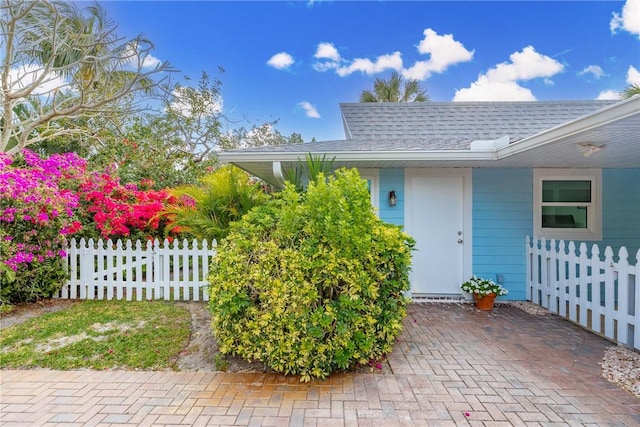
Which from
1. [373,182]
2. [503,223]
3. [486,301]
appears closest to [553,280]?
[486,301]

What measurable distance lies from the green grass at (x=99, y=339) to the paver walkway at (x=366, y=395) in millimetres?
168

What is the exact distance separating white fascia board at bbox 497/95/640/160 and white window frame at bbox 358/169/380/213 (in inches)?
71.9

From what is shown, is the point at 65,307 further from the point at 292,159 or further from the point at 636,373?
the point at 636,373

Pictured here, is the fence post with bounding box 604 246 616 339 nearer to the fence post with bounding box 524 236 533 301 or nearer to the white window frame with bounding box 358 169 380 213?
the fence post with bounding box 524 236 533 301

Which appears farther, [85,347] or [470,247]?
[470,247]

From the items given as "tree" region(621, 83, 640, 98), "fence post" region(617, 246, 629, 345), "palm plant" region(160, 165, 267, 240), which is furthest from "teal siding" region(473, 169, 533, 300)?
"tree" region(621, 83, 640, 98)

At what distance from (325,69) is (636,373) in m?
12.6

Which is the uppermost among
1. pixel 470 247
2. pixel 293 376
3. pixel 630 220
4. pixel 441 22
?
pixel 441 22

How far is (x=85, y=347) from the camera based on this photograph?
3.30 m

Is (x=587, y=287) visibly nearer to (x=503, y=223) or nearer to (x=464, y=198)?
(x=503, y=223)

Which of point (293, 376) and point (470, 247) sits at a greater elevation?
point (470, 247)

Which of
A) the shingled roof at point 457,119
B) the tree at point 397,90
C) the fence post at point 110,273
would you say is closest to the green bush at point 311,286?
the fence post at point 110,273

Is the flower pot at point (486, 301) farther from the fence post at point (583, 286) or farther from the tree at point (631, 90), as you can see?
the tree at point (631, 90)

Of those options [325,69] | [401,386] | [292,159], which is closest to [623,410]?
[401,386]
